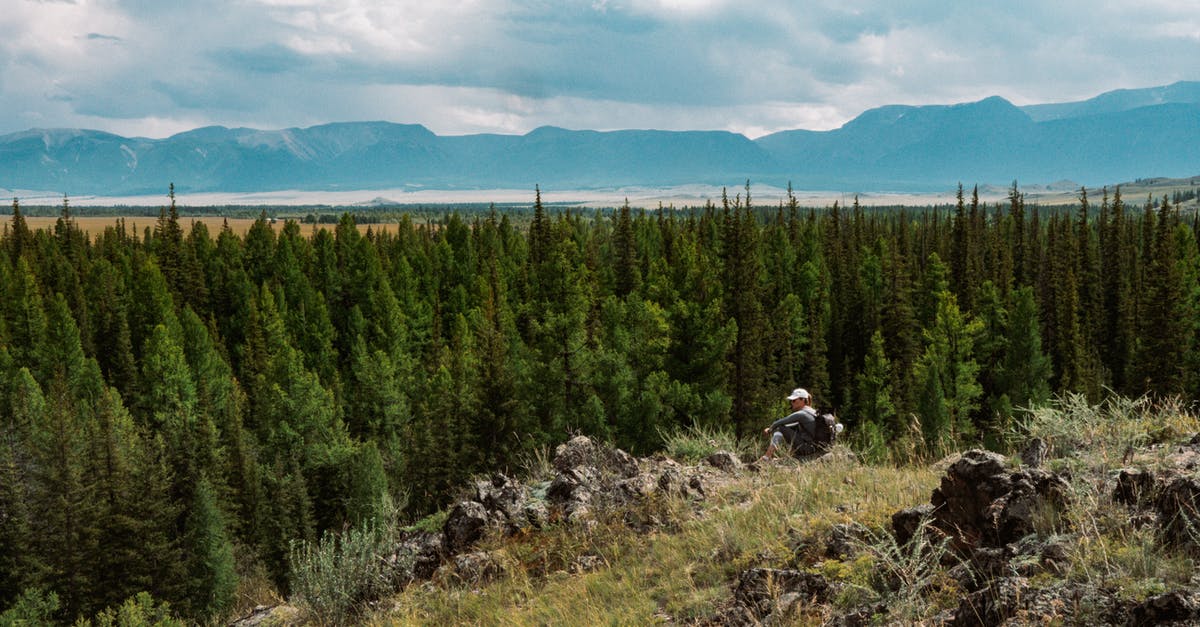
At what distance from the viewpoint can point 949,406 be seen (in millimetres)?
57844

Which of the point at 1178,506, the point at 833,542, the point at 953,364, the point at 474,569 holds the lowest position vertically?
the point at 953,364

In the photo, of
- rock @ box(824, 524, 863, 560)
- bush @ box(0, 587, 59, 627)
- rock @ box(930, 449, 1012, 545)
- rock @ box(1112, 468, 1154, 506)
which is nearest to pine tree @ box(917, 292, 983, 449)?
rock @ box(930, 449, 1012, 545)

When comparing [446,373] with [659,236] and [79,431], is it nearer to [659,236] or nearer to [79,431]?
[79,431]

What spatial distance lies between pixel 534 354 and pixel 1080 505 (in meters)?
49.5

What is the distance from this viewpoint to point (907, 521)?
9.12 metres

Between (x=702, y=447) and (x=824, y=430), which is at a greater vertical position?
(x=824, y=430)

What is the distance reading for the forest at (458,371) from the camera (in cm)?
5634

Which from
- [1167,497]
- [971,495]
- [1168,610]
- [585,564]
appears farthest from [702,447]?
[1168,610]

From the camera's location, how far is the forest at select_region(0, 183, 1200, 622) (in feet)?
185

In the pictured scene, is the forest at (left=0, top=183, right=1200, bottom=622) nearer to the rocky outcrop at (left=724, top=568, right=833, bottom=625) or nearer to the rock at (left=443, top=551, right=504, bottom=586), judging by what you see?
the rock at (left=443, top=551, right=504, bottom=586)

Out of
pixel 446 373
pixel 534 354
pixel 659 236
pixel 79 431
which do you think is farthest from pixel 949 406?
pixel 659 236

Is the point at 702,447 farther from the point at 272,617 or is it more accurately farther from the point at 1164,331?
the point at 1164,331

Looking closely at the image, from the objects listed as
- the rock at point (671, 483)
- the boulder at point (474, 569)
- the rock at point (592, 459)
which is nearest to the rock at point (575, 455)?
the rock at point (592, 459)

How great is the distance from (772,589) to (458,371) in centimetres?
6118
